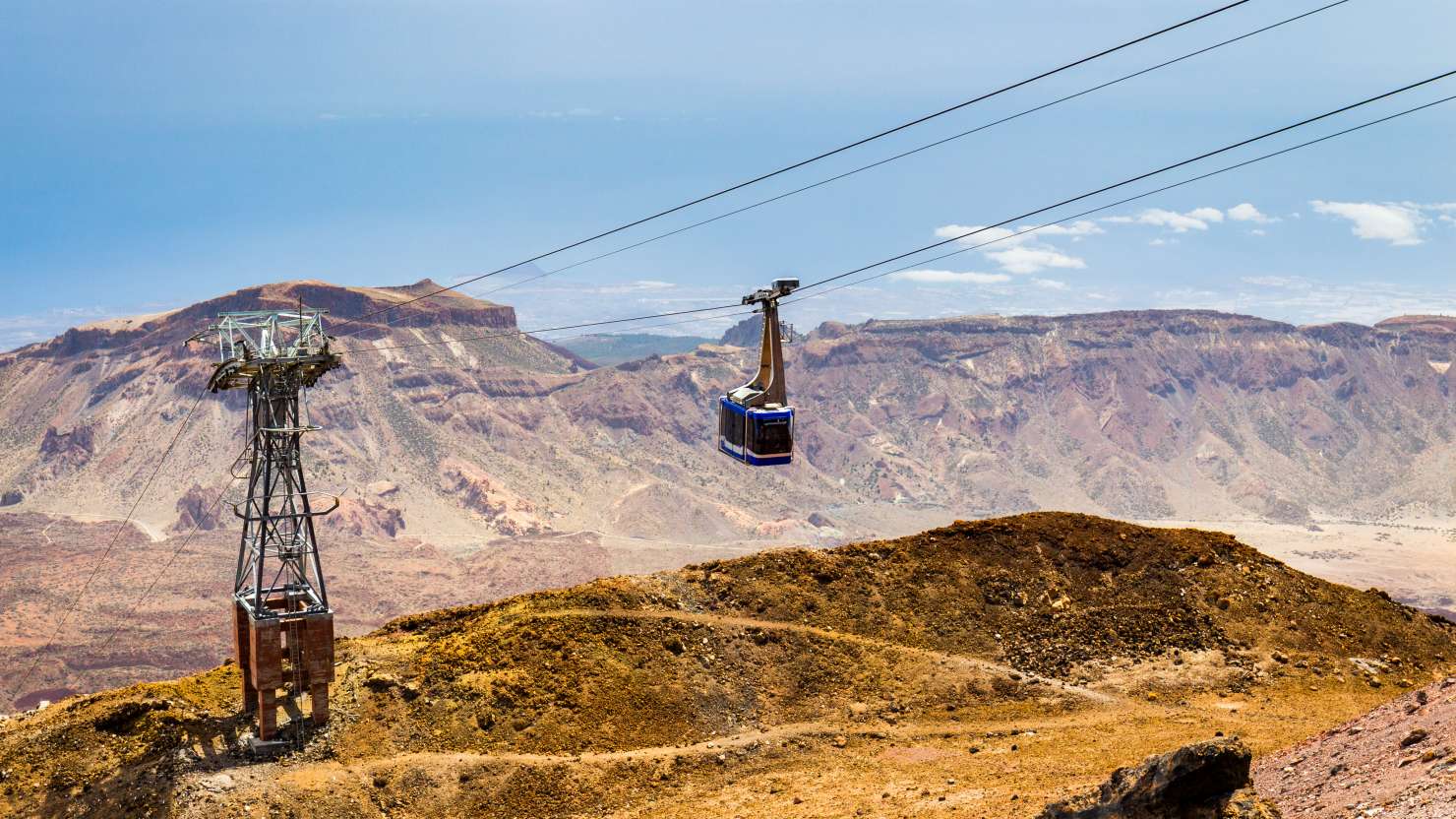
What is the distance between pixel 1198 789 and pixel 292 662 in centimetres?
2850

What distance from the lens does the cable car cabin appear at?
3419 cm

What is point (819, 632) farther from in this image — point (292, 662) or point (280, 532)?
point (280, 532)

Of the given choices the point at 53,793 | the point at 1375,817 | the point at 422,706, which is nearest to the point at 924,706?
the point at 422,706

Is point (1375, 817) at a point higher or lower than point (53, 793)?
higher

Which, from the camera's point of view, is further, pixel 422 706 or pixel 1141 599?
pixel 1141 599

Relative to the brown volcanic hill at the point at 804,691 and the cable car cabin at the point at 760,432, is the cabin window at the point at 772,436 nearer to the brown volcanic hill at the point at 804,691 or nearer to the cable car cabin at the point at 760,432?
the cable car cabin at the point at 760,432

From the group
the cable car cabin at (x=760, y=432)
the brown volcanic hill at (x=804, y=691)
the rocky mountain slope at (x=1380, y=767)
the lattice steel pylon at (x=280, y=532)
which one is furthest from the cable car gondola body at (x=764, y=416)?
the rocky mountain slope at (x=1380, y=767)

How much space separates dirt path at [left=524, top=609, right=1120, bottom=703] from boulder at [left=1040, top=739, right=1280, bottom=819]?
66.8 ft

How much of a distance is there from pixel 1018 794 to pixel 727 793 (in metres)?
9.42

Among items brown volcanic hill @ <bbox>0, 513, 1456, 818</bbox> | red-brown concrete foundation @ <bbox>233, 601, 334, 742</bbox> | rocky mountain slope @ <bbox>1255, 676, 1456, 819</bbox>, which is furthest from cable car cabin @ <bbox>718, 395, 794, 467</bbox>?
rocky mountain slope @ <bbox>1255, 676, 1456, 819</bbox>

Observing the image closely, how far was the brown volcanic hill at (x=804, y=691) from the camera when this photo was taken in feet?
114

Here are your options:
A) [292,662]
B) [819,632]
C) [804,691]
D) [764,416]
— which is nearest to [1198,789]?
[764,416]

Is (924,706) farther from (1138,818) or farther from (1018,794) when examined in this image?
(1138,818)

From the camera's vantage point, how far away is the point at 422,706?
38.7m
